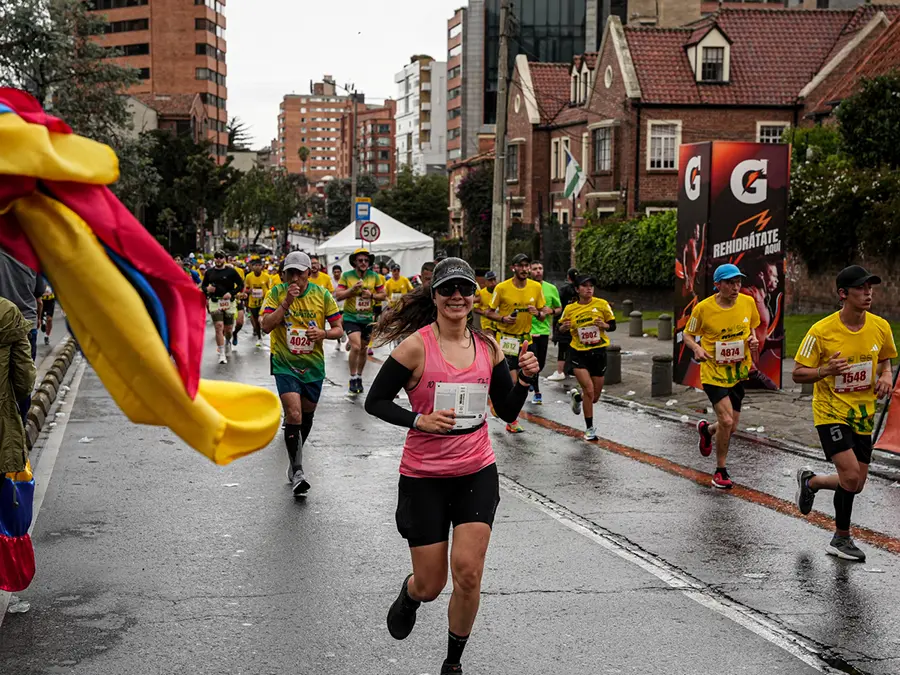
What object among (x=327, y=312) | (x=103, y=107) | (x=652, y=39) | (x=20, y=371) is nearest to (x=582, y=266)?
(x=652, y=39)

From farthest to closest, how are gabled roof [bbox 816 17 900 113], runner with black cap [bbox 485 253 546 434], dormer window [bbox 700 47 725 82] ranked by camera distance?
dormer window [bbox 700 47 725 82]
gabled roof [bbox 816 17 900 113]
runner with black cap [bbox 485 253 546 434]

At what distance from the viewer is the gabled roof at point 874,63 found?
3650 centimetres

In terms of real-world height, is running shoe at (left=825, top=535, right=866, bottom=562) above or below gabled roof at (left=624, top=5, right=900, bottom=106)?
below

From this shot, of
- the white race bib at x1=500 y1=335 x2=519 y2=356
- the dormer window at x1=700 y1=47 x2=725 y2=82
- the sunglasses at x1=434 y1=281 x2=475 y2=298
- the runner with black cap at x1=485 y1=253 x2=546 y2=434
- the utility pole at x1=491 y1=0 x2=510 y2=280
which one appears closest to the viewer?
the sunglasses at x1=434 y1=281 x2=475 y2=298

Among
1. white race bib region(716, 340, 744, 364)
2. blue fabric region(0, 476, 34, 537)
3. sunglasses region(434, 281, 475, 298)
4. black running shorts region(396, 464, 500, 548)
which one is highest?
sunglasses region(434, 281, 475, 298)

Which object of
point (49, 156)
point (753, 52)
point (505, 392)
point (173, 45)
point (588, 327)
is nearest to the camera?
point (49, 156)

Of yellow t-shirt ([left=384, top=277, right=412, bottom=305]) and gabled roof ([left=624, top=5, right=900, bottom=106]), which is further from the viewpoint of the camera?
gabled roof ([left=624, top=5, right=900, bottom=106])

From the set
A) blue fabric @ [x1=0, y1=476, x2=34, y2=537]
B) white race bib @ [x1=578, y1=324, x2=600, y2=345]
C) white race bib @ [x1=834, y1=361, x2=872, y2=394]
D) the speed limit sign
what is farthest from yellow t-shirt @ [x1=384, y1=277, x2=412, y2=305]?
the speed limit sign

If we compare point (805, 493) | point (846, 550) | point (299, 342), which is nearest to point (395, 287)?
point (299, 342)

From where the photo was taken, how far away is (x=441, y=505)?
5410 millimetres

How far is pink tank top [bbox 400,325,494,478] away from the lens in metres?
5.43

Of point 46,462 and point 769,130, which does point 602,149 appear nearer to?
point 769,130

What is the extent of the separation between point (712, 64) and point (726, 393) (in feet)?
123

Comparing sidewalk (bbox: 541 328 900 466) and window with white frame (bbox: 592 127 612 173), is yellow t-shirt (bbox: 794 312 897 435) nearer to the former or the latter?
sidewalk (bbox: 541 328 900 466)
